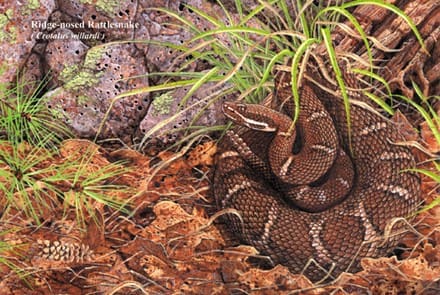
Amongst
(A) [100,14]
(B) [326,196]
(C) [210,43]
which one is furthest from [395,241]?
(A) [100,14]

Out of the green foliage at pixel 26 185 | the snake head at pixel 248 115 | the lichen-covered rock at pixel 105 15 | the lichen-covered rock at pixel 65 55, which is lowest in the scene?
the green foliage at pixel 26 185

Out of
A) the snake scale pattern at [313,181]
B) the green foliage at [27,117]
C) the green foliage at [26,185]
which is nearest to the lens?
the snake scale pattern at [313,181]

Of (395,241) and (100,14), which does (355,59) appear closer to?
(395,241)

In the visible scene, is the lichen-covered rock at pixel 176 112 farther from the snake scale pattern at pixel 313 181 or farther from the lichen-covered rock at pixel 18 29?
the lichen-covered rock at pixel 18 29

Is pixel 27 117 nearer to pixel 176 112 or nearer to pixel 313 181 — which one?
pixel 176 112

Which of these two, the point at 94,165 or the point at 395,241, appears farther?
the point at 94,165

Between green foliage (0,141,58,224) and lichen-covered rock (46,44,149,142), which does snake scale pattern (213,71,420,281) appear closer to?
lichen-covered rock (46,44,149,142)

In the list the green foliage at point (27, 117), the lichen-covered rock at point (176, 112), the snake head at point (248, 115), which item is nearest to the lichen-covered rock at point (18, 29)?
the green foliage at point (27, 117)
